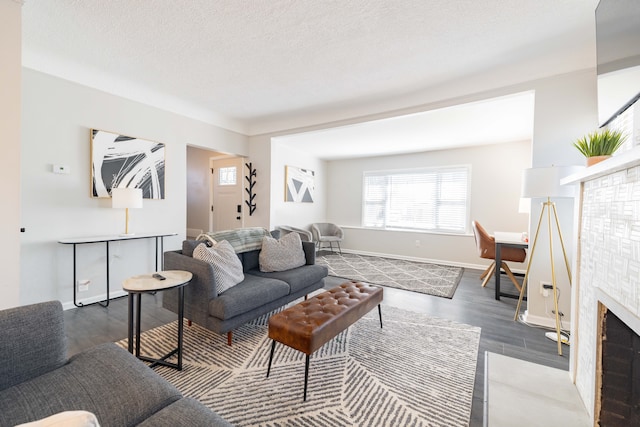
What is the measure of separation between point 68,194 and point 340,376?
3283 millimetres

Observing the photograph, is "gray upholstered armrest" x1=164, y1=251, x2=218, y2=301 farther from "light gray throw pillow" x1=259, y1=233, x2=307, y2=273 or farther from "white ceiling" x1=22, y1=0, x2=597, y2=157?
"white ceiling" x1=22, y1=0, x2=597, y2=157

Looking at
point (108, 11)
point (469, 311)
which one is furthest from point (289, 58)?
point (469, 311)

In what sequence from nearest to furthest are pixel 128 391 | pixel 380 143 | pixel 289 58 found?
pixel 128 391, pixel 289 58, pixel 380 143

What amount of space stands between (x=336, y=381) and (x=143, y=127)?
365cm

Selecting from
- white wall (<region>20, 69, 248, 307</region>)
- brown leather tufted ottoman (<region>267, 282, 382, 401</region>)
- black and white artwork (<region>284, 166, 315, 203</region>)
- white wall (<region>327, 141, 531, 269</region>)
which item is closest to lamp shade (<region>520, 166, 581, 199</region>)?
brown leather tufted ottoman (<region>267, 282, 382, 401</region>)

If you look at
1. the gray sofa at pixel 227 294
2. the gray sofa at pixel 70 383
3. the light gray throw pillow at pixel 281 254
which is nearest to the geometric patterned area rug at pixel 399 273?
the light gray throw pillow at pixel 281 254

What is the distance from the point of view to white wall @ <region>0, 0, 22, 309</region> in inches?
72.4

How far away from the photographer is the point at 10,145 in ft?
6.12

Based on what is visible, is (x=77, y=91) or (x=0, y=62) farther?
(x=77, y=91)

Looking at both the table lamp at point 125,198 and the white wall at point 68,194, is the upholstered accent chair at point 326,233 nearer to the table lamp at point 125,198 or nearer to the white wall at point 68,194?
the white wall at point 68,194

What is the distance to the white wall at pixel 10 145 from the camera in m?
1.84

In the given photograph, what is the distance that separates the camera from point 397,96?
Result: 3402 millimetres

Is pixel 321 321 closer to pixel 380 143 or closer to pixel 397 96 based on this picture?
pixel 397 96

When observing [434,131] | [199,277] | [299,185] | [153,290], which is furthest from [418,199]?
[153,290]
